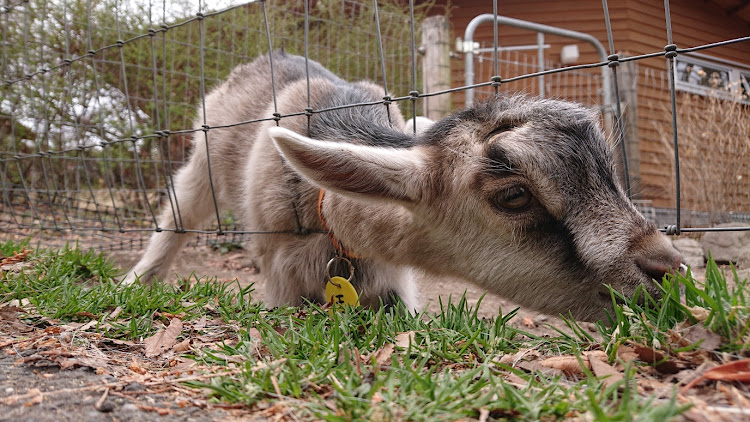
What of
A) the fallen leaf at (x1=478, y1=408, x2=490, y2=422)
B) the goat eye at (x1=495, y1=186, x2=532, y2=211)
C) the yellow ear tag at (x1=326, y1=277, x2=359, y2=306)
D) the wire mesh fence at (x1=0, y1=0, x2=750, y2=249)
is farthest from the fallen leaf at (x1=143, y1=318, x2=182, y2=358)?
the wire mesh fence at (x1=0, y1=0, x2=750, y2=249)

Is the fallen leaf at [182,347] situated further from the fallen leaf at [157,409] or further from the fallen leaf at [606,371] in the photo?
the fallen leaf at [606,371]

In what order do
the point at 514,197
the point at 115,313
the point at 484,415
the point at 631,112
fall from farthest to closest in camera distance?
the point at 631,112
the point at 115,313
the point at 514,197
the point at 484,415

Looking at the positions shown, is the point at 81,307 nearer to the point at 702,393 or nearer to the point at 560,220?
the point at 560,220

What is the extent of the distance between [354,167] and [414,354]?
2.98ft

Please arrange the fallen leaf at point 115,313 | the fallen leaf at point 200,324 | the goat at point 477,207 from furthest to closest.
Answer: the fallen leaf at point 115,313 → the fallen leaf at point 200,324 → the goat at point 477,207

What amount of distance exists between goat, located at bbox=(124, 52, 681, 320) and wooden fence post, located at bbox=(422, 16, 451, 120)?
3.95m

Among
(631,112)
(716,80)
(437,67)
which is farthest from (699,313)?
(631,112)

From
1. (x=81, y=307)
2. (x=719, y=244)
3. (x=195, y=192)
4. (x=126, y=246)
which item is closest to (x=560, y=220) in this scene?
(x=81, y=307)

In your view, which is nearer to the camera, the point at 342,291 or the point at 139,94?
the point at 342,291

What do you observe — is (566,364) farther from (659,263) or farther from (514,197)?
(514,197)

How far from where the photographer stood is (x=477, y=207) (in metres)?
2.79

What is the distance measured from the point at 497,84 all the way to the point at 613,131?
817 mm

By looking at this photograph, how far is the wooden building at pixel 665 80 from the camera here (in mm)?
7113

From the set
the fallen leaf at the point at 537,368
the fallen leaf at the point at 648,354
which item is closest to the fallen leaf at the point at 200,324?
the fallen leaf at the point at 537,368
